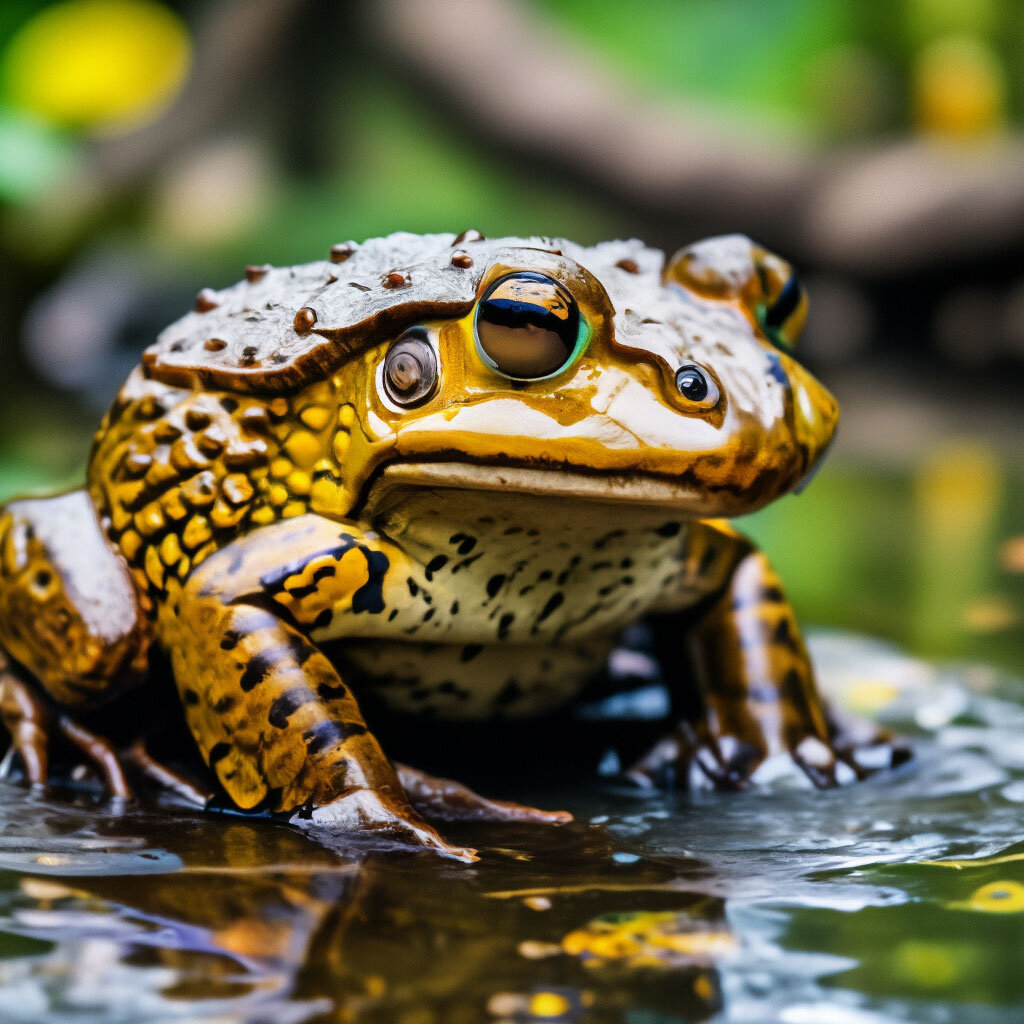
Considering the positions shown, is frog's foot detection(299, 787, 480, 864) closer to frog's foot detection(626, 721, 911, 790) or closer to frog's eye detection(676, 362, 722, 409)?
frog's foot detection(626, 721, 911, 790)

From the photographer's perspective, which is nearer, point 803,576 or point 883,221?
point 803,576

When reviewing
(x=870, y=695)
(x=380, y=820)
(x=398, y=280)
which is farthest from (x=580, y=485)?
(x=870, y=695)

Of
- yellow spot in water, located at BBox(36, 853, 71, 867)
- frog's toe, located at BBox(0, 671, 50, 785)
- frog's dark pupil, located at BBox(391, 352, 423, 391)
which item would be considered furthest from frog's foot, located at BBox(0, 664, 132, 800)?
frog's dark pupil, located at BBox(391, 352, 423, 391)

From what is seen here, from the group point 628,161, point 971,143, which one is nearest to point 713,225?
point 628,161

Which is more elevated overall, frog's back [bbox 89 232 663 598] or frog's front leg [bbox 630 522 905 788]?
frog's back [bbox 89 232 663 598]

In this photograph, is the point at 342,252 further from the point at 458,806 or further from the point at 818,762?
the point at 818,762

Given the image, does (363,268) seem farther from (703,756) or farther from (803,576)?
(803,576)
